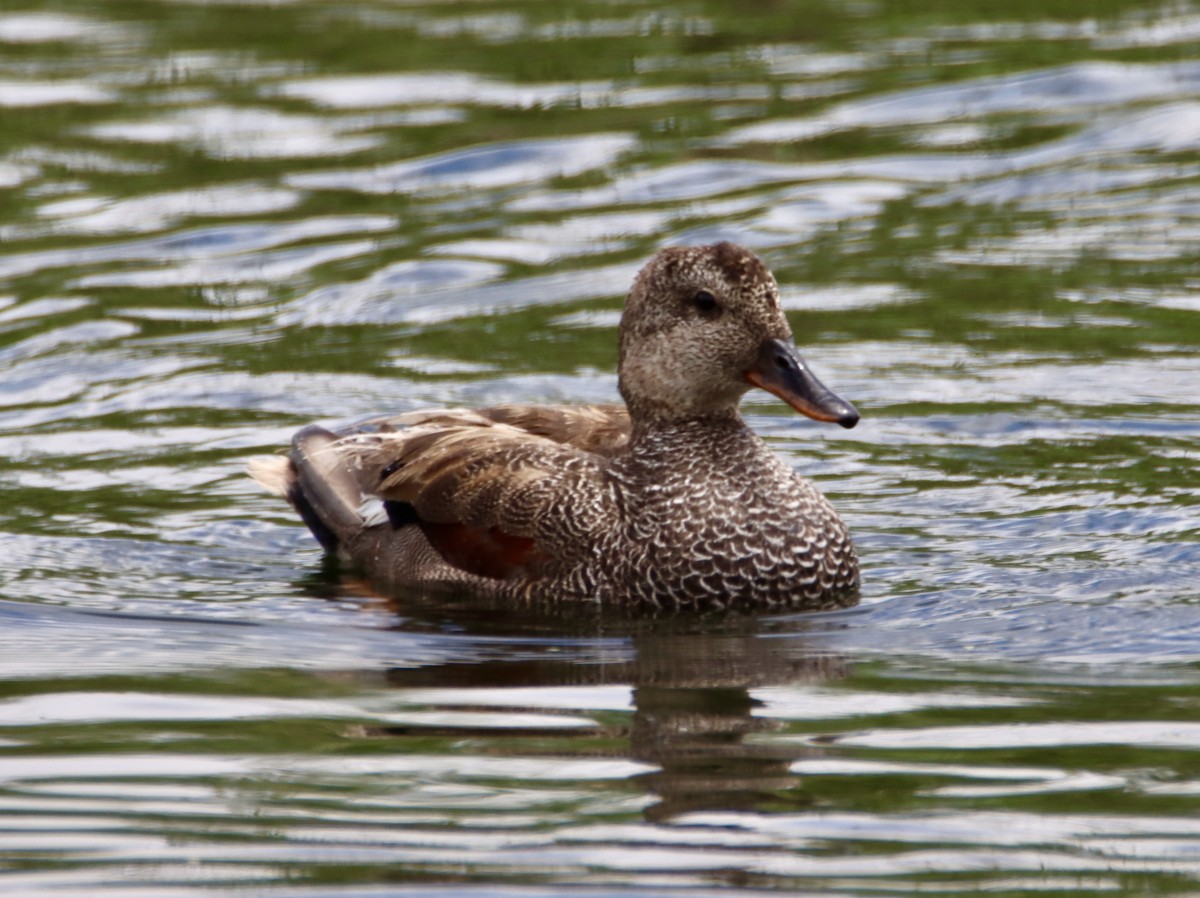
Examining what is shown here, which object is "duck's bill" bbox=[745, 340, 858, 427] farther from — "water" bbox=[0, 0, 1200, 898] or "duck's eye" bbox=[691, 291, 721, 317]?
"water" bbox=[0, 0, 1200, 898]

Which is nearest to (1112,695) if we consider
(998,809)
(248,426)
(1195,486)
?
(998,809)

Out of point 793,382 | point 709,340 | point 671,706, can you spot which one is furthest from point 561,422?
point 671,706

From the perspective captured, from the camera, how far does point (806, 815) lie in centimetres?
602

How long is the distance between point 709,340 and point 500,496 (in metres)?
1.02

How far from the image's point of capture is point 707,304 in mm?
8758

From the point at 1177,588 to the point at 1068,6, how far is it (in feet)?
38.1

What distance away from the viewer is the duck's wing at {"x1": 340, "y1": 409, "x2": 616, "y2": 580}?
8836mm

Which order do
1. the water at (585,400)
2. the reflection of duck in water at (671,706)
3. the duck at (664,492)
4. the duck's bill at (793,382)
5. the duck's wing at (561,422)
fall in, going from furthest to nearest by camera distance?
the duck's wing at (561,422)
the duck at (664,492)
the duck's bill at (793,382)
the reflection of duck in water at (671,706)
the water at (585,400)

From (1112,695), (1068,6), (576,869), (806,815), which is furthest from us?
(1068,6)

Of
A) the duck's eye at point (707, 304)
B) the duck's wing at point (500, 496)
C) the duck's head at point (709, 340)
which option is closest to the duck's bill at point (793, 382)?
the duck's head at point (709, 340)

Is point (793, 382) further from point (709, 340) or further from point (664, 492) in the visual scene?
point (664, 492)

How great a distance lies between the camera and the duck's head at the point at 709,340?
28.5ft

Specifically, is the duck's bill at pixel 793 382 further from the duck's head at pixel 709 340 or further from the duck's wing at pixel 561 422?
the duck's wing at pixel 561 422

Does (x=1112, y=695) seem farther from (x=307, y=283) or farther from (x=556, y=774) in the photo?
(x=307, y=283)
